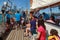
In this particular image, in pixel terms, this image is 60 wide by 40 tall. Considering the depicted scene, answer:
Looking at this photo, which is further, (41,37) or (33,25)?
(33,25)

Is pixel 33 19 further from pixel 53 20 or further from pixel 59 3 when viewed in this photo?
pixel 59 3

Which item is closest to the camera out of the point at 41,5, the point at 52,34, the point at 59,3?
the point at 59,3

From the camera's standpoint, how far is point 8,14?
52.2 feet

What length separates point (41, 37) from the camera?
7.48m

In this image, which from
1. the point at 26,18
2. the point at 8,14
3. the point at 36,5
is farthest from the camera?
the point at 26,18

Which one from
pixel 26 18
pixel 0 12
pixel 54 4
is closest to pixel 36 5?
pixel 54 4

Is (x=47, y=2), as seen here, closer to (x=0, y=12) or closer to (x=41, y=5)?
(x=41, y=5)

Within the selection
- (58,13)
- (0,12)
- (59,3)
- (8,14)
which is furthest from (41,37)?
(0,12)

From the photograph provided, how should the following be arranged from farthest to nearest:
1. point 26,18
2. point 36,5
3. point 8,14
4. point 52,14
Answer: point 26,18 < point 8,14 < point 52,14 < point 36,5

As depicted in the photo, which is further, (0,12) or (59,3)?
(0,12)

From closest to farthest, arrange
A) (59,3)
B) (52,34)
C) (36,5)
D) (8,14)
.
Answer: (59,3) → (52,34) → (36,5) → (8,14)

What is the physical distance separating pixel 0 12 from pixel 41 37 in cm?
1188

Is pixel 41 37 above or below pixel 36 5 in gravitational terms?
below

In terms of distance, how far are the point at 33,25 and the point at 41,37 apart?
282 cm
